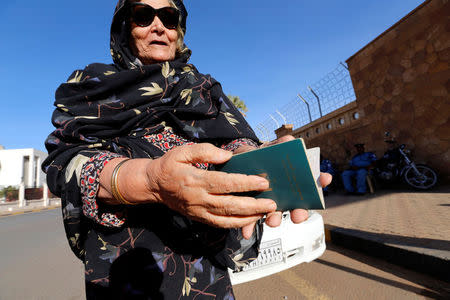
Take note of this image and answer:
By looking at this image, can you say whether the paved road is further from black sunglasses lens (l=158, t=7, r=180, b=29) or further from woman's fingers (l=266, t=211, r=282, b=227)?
black sunglasses lens (l=158, t=7, r=180, b=29)

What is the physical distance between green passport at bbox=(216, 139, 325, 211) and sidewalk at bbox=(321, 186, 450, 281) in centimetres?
229

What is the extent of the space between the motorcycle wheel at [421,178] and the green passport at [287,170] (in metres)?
5.83

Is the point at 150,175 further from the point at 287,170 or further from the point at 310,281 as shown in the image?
the point at 310,281

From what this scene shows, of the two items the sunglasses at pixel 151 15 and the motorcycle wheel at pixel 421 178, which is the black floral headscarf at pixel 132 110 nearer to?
the sunglasses at pixel 151 15

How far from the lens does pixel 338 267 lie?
2.52 m

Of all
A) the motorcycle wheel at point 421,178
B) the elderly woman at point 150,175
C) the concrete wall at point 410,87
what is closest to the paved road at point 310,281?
→ the elderly woman at point 150,175

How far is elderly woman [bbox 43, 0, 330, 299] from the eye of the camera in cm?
61

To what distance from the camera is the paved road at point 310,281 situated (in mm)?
1947

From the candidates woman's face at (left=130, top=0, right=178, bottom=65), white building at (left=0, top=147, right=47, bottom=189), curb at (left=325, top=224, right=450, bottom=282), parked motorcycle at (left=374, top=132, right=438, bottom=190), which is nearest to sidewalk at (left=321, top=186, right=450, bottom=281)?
curb at (left=325, top=224, right=450, bottom=282)

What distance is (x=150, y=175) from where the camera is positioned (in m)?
0.63

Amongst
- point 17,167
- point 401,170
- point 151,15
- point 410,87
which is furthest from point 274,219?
point 17,167

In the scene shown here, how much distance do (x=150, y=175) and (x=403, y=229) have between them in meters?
3.50

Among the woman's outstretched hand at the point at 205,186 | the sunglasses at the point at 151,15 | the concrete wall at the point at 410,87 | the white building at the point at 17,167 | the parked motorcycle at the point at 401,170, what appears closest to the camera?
the woman's outstretched hand at the point at 205,186

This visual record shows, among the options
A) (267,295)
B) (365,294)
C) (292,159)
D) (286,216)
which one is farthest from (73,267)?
(292,159)
